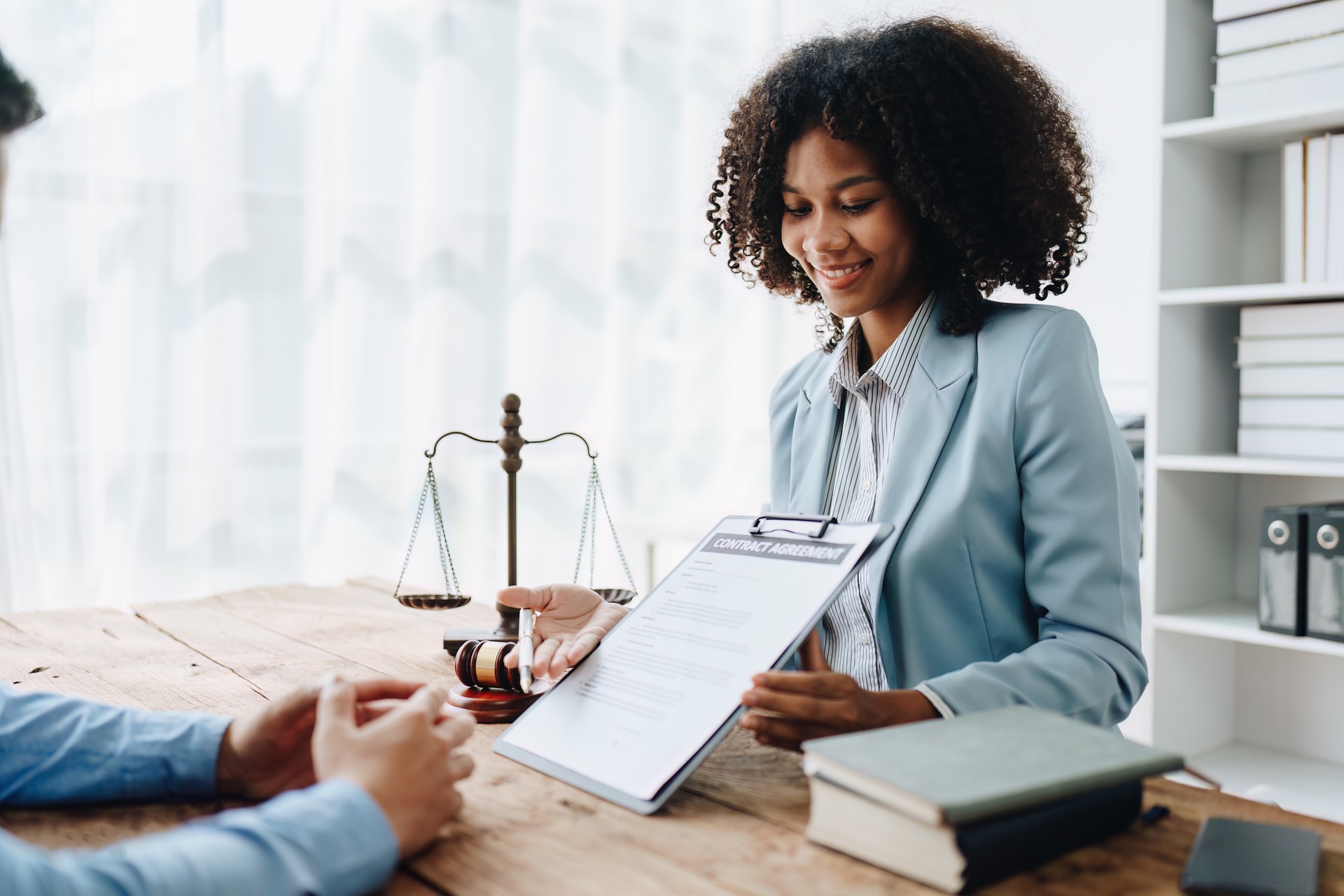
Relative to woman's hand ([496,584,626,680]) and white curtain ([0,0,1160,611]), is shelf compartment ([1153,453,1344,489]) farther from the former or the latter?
woman's hand ([496,584,626,680])

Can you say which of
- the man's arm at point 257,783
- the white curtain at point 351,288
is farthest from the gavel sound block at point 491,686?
the white curtain at point 351,288

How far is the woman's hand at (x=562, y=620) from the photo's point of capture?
110 cm

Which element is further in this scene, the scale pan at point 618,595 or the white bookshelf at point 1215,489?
the white bookshelf at point 1215,489

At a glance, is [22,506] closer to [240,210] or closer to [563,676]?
[240,210]

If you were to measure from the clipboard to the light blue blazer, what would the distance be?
154mm

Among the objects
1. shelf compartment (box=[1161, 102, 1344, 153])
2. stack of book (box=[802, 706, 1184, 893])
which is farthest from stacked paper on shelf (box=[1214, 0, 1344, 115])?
stack of book (box=[802, 706, 1184, 893])

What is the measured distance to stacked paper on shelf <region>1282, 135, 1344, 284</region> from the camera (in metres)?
2.12

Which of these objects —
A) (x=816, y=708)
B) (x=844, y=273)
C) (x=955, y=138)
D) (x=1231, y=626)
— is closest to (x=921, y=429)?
(x=844, y=273)

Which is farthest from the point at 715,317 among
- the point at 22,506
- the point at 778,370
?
the point at 22,506

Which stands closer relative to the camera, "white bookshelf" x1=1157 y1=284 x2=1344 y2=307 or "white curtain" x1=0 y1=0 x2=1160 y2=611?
"white bookshelf" x1=1157 y1=284 x2=1344 y2=307

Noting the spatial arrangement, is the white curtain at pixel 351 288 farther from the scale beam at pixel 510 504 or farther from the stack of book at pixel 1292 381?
the stack of book at pixel 1292 381

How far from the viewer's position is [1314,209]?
216cm

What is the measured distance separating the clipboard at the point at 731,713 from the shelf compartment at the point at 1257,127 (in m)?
1.68

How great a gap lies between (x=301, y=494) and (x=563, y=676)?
5.82 feet
